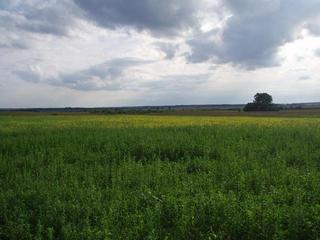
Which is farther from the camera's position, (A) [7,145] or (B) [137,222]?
(A) [7,145]

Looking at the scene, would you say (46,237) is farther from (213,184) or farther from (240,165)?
(240,165)

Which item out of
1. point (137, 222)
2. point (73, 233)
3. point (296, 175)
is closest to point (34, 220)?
point (73, 233)

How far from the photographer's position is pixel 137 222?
21.5ft

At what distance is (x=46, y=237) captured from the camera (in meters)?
6.27

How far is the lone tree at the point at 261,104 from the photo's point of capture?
342ft

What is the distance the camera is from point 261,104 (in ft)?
347

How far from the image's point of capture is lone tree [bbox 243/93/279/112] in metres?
104

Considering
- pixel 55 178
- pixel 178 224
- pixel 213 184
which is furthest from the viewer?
pixel 55 178

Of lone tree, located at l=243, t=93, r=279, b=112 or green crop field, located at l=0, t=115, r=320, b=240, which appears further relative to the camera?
lone tree, located at l=243, t=93, r=279, b=112

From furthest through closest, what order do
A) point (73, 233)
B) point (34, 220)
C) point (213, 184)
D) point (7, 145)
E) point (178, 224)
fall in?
point (7, 145) → point (213, 184) → point (34, 220) → point (178, 224) → point (73, 233)

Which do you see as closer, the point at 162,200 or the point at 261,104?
the point at 162,200

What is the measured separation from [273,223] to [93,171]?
5.98 m

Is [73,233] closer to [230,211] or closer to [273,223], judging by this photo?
[230,211]

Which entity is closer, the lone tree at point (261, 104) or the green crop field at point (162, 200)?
the green crop field at point (162, 200)
